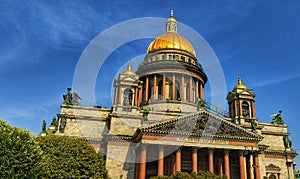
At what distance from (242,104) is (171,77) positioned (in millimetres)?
12126

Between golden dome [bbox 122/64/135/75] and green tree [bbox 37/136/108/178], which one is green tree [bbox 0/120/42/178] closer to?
green tree [bbox 37/136/108/178]

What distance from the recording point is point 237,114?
4072 cm

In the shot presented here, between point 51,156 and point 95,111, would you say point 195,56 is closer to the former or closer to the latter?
point 95,111

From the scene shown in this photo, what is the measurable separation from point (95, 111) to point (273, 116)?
2820 centimetres

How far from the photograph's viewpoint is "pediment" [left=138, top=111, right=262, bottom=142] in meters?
31.2

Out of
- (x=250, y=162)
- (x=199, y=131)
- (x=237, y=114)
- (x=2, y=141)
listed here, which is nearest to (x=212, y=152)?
(x=199, y=131)

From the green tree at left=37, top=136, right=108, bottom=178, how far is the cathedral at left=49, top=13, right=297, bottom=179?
634 centimetres

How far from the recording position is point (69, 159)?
24.3m

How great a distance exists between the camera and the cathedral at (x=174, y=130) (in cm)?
3153

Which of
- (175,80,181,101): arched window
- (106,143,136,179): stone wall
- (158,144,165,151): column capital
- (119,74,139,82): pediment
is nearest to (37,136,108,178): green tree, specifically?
(106,143,136,179): stone wall

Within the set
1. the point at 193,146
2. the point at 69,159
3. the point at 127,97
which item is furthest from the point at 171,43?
the point at 69,159

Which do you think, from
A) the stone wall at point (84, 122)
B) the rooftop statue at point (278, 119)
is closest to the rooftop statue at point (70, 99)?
the stone wall at point (84, 122)

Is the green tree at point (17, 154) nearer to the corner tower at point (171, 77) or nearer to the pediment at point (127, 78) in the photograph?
the pediment at point (127, 78)

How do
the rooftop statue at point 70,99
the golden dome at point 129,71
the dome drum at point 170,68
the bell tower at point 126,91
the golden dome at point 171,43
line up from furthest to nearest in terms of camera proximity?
the golden dome at point 171,43 → the dome drum at point 170,68 → the golden dome at point 129,71 → the rooftop statue at point 70,99 → the bell tower at point 126,91
